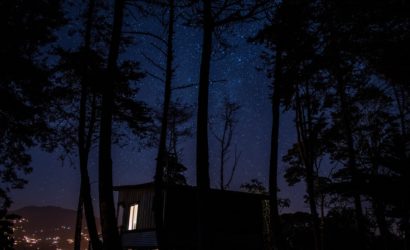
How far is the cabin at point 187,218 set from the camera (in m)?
24.7

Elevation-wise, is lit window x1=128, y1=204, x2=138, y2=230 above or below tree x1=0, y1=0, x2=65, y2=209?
below

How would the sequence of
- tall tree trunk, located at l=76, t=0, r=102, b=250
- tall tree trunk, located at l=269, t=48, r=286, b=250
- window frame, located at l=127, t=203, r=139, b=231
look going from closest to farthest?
tall tree trunk, located at l=269, t=48, r=286, b=250 → tall tree trunk, located at l=76, t=0, r=102, b=250 → window frame, located at l=127, t=203, r=139, b=231

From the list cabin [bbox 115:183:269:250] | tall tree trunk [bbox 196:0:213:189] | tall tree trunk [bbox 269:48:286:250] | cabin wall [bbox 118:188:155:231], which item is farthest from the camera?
cabin wall [bbox 118:188:155:231]

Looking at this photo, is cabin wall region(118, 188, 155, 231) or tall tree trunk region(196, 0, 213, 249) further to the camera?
cabin wall region(118, 188, 155, 231)

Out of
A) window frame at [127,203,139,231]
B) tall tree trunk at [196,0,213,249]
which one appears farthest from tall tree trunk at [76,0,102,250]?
tall tree trunk at [196,0,213,249]

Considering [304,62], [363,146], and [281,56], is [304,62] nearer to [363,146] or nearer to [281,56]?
[281,56]

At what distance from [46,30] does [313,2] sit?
11.5 meters

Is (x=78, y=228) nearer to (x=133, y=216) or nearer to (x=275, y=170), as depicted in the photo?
(x=133, y=216)

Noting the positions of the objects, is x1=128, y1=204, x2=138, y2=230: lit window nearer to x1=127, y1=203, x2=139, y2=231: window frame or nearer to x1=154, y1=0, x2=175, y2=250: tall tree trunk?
x1=127, y1=203, x2=139, y2=231: window frame

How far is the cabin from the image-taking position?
2473 cm

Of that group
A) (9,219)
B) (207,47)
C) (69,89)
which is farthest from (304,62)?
(9,219)

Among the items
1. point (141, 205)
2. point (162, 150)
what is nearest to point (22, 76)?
point (162, 150)

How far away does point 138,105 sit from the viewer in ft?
72.9

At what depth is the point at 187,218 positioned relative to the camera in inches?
989
